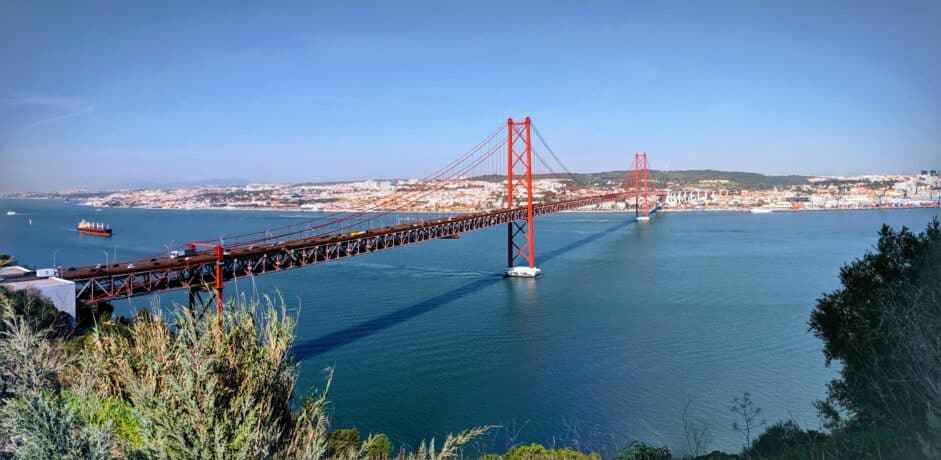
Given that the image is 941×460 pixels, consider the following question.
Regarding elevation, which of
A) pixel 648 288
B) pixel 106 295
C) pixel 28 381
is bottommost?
pixel 648 288

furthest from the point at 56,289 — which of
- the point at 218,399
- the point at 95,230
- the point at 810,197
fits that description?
the point at 810,197

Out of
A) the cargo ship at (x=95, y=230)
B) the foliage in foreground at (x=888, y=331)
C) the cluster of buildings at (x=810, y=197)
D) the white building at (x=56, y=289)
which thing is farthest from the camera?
the cluster of buildings at (x=810, y=197)

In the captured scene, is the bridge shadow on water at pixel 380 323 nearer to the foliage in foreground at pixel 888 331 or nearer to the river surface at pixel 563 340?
the river surface at pixel 563 340

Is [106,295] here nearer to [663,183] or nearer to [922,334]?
[922,334]

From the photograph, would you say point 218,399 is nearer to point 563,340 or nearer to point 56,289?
point 56,289

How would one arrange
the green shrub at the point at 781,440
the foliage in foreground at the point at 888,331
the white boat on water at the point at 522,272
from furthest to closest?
the white boat on water at the point at 522,272 → the green shrub at the point at 781,440 → the foliage in foreground at the point at 888,331

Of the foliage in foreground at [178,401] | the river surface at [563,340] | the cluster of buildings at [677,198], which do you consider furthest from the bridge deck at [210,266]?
the cluster of buildings at [677,198]

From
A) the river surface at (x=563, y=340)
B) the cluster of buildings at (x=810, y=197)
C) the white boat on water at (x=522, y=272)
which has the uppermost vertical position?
the cluster of buildings at (x=810, y=197)

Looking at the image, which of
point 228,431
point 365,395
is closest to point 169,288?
point 365,395
